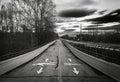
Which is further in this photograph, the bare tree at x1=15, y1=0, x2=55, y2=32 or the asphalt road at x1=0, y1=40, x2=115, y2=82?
the bare tree at x1=15, y1=0, x2=55, y2=32

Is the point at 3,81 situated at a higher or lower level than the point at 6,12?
lower

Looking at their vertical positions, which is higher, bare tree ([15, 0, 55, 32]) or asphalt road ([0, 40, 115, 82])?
bare tree ([15, 0, 55, 32])

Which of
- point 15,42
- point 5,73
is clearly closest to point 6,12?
point 15,42

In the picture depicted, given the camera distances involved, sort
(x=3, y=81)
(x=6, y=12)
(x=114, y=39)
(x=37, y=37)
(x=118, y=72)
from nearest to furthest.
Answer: (x=118, y=72) → (x=3, y=81) → (x=37, y=37) → (x=114, y=39) → (x=6, y=12)

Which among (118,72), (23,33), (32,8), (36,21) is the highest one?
(32,8)

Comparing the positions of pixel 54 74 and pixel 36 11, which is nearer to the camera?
pixel 54 74

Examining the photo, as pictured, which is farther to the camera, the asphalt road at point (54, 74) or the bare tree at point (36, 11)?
the bare tree at point (36, 11)

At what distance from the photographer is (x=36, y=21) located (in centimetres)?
3238

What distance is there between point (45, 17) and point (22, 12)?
296 inches

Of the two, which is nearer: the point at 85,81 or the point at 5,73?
the point at 85,81

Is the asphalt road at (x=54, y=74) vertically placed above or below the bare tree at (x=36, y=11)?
below

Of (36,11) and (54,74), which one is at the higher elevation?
(36,11)

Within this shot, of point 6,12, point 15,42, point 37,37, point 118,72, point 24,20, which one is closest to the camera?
point 118,72

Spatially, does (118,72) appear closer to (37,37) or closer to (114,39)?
(37,37)
